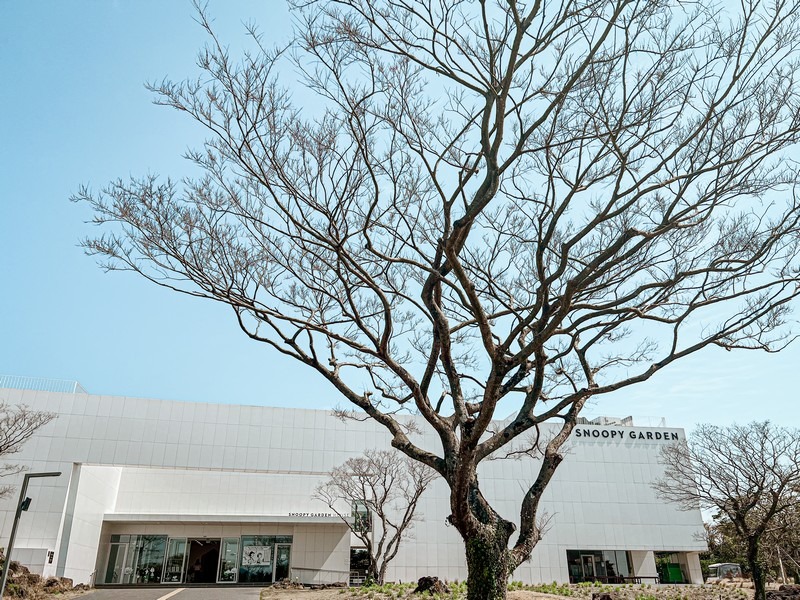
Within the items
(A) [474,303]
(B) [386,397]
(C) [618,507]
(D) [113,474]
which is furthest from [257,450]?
(A) [474,303]

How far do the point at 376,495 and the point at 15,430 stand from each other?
39.4ft

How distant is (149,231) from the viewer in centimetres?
732

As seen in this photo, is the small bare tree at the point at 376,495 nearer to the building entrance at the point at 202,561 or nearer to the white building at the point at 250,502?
the white building at the point at 250,502

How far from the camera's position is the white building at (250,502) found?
20469 millimetres

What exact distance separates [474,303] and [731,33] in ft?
12.4

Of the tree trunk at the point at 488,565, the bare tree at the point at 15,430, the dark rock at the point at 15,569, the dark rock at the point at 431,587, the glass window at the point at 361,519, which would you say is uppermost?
the bare tree at the point at 15,430

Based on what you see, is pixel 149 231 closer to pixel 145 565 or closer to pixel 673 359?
pixel 673 359

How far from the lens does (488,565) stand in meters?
7.58

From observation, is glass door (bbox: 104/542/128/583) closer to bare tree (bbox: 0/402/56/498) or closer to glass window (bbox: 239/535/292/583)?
glass window (bbox: 239/535/292/583)

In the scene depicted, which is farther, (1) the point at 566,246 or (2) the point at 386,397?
(2) the point at 386,397

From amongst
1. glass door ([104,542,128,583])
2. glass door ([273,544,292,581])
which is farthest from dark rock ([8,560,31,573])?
glass door ([273,544,292,581])

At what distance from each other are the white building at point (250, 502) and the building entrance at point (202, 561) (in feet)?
0.16

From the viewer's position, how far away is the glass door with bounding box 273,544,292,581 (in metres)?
22.8

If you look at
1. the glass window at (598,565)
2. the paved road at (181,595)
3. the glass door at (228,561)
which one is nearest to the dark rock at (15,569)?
the paved road at (181,595)
